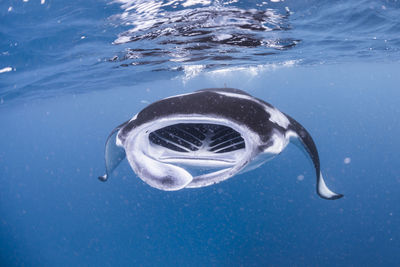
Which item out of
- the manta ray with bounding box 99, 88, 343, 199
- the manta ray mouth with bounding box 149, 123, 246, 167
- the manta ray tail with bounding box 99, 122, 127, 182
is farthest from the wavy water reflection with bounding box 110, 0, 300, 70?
→ the manta ray with bounding box 99, 88, 343, 199

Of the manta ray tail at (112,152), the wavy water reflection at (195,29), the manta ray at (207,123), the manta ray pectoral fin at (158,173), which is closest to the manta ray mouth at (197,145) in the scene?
the manta ray at (207,123)

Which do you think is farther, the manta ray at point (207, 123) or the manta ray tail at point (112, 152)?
the manta ray tail at point (112, 152)

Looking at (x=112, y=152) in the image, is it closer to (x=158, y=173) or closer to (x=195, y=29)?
(x=158, y=173)

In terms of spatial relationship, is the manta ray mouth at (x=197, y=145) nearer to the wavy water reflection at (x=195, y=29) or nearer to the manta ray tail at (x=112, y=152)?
the manta ray tail at (x=112, y=152)

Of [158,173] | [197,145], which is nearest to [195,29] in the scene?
[197,145]

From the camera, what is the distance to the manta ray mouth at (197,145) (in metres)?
2.56

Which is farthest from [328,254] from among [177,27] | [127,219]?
[127,219]

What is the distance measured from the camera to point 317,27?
870 cm

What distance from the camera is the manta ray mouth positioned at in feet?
8.40

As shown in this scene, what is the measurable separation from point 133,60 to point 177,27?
16.9 feet

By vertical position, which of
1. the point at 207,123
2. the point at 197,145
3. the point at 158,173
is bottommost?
the point at 197,145

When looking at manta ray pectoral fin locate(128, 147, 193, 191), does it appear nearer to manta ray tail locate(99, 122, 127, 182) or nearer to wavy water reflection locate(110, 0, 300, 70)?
manta ray tail locate(99, 122, 127, 182)

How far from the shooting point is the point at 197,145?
11.2 feet

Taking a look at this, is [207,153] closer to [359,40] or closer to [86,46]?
[86,46]
